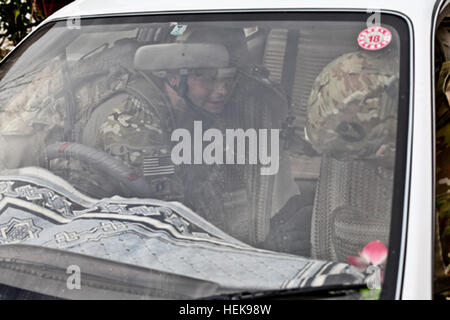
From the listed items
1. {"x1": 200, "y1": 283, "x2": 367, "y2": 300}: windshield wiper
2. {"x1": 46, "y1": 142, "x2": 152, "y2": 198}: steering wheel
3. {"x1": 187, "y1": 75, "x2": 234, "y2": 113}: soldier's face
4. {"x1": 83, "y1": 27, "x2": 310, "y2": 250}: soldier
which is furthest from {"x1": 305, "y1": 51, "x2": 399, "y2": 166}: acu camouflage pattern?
{"x1": 46, "y1": 142, "x2": 152, "y2": 198}: steering wheel

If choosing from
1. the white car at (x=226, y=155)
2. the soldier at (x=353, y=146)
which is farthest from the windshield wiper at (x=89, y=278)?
the soldier at (x=353, y=146)

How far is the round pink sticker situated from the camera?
1778mm

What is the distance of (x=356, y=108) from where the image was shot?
5.73ft

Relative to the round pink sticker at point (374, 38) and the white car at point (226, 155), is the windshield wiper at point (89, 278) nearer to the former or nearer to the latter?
the white car at point (226, 155)

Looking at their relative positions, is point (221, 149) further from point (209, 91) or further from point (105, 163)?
point (105, 163)

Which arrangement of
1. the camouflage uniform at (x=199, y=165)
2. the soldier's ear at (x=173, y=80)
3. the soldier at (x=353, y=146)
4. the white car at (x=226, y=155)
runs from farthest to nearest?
the soldier's ear at (x=173, y=80)
the camouflage uniform at (x=199, y=165)
the soldier at (x=353, y=146)
the white car at (x=226, y=155)

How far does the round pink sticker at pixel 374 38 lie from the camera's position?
5.83 feet

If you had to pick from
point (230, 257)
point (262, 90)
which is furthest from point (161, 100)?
point (230, 257)

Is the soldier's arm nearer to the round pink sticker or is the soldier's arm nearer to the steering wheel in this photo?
the steering wheel

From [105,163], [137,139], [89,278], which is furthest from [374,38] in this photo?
[89,278]

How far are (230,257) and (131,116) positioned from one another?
644mm

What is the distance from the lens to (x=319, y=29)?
1895 mm

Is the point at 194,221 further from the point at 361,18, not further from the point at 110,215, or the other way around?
the point at 361,18

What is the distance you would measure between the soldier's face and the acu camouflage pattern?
25 cm
